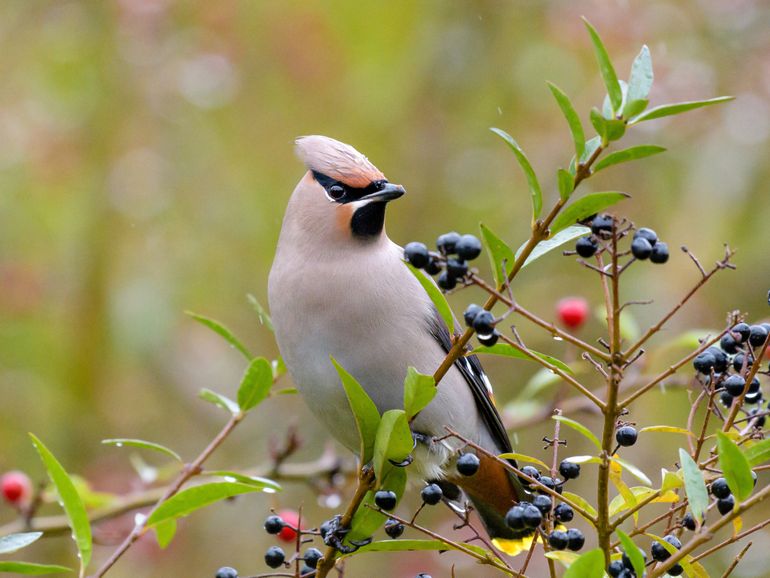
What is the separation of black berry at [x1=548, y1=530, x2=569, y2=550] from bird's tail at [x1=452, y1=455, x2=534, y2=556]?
1.39 metres

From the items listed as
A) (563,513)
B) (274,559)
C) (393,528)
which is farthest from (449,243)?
(274,559)

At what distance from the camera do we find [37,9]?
19.6ft

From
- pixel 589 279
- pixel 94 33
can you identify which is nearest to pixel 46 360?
pixel 94 33

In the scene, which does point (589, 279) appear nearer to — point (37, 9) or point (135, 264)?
point (135, 264)

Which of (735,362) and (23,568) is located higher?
(735,362)

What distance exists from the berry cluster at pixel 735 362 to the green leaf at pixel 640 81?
1.62 ft

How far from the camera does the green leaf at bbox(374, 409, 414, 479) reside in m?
2.12

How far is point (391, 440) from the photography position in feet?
7.08

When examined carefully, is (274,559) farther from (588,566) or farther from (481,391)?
(481,391)

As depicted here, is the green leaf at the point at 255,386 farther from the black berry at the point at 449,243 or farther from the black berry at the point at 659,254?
the black berry at the point at 659,254

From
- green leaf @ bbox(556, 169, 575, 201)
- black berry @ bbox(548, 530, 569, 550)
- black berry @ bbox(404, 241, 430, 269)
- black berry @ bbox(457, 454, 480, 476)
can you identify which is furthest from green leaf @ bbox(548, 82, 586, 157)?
black berry @ bbox(457, 454, 480, 476)

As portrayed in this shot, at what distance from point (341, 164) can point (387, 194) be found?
25 cm

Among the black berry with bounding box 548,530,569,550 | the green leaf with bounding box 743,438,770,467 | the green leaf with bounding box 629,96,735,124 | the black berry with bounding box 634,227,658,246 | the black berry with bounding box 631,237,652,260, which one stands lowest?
the black berry with bounding box 548,530,569,550

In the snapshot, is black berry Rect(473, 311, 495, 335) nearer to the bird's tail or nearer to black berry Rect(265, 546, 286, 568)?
black berry Rect(265, 546, 286, 568)
